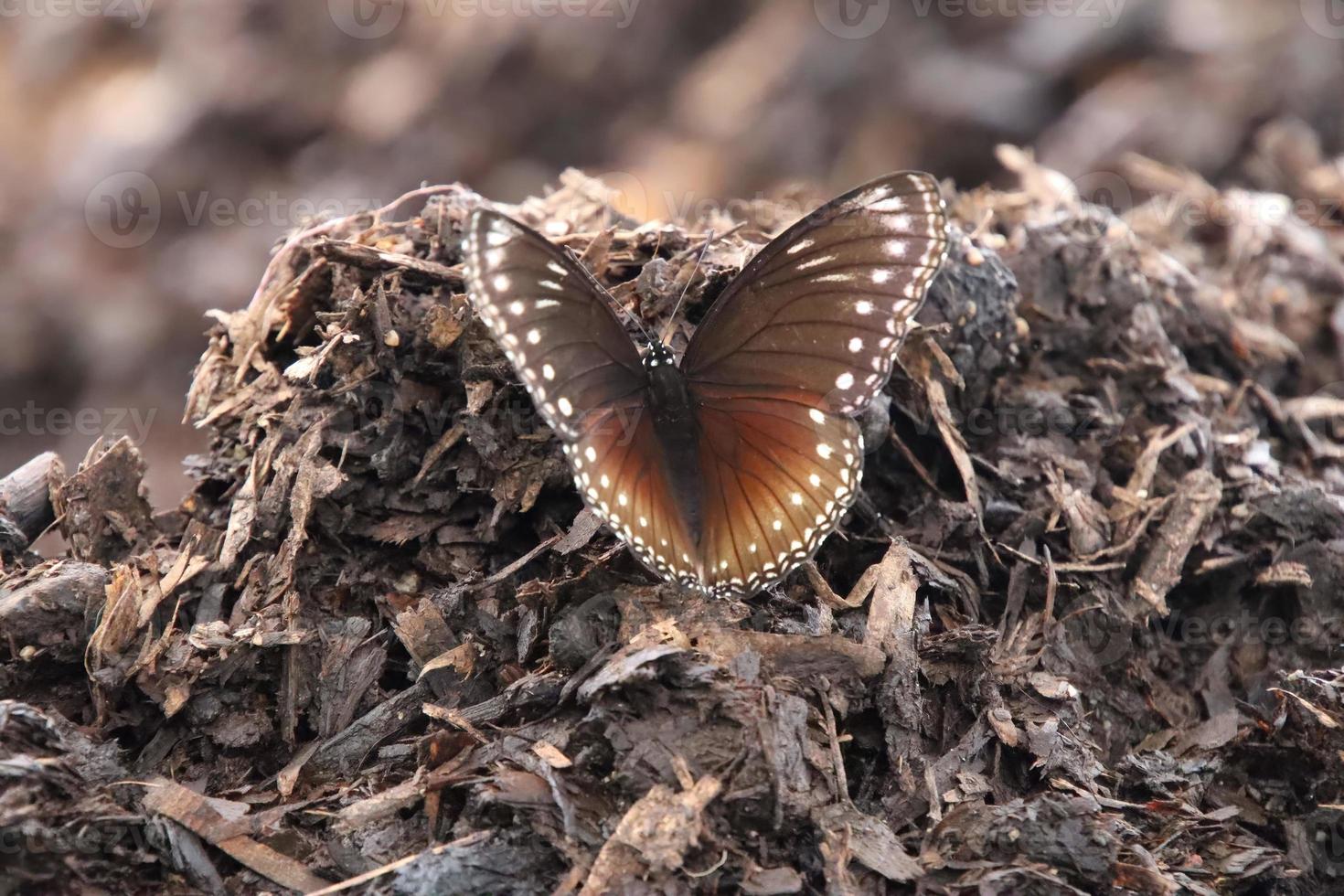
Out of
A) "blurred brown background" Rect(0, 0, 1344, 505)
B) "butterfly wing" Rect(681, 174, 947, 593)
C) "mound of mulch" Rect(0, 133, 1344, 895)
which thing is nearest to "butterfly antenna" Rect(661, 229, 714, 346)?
"mound of mulch" Rect(0, 133, 1344, 895)

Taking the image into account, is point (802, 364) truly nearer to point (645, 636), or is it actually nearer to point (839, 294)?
point (839, 294)

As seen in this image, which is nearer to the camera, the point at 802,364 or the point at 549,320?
the point at 549,320

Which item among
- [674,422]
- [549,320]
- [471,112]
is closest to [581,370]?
[549,320]

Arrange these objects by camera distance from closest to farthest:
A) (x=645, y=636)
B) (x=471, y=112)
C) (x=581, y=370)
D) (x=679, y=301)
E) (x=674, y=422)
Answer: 1. (x=645, y=636)
2. (x=581, y=370)
3. (x=674, y=422)
4. (x=679, y=301)
5. (x=471, y=112)

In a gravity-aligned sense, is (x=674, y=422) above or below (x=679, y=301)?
below

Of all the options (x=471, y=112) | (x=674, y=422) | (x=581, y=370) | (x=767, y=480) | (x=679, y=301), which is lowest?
(x=767, y=480)

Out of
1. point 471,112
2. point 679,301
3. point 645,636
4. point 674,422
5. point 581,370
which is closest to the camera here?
point 645,636

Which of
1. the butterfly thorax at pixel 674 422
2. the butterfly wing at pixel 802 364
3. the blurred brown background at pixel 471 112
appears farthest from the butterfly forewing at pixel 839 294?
the blurred brown background at pixel 471 112

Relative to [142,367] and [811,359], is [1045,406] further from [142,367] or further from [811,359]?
[142,367]
